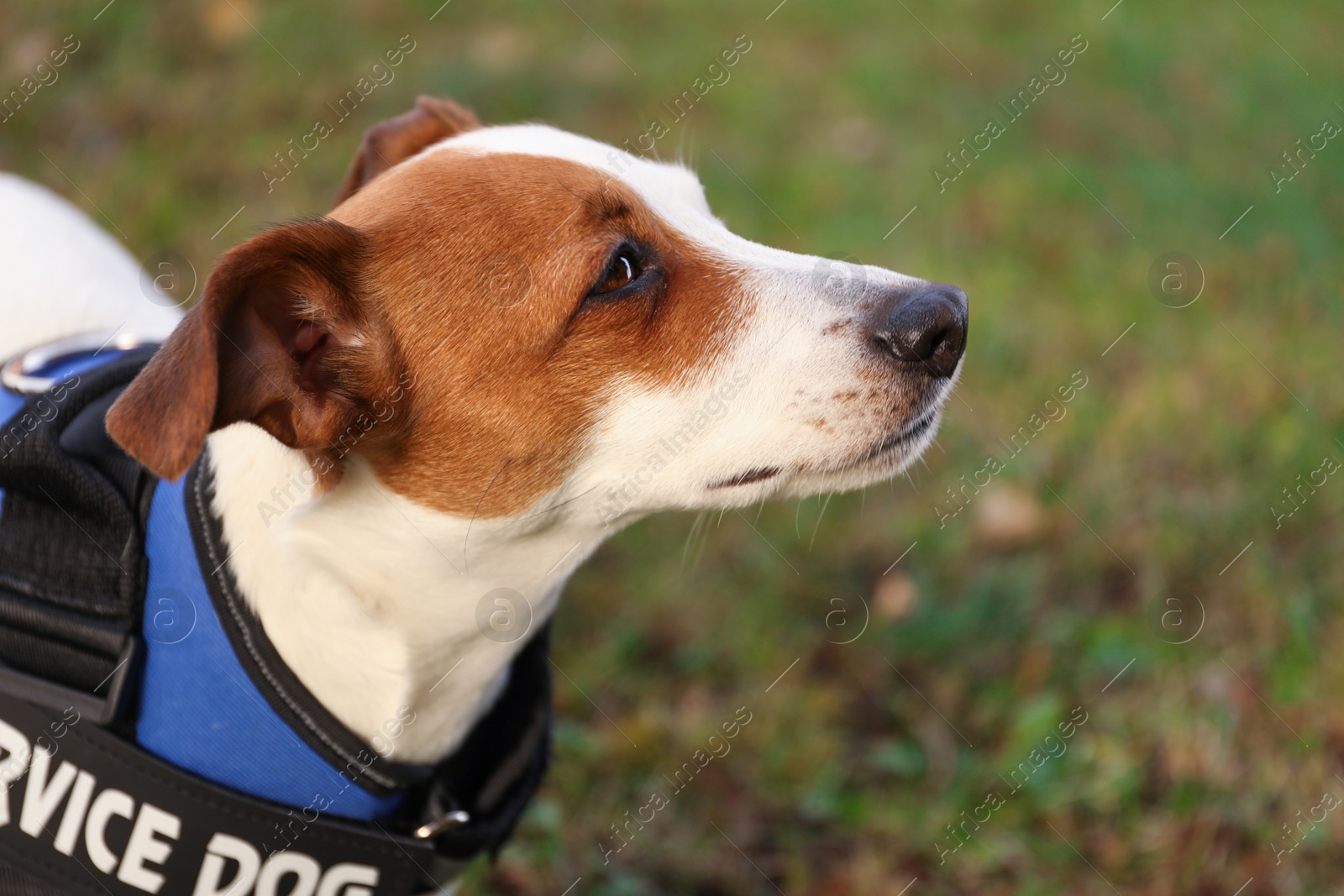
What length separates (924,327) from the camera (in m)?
1.76

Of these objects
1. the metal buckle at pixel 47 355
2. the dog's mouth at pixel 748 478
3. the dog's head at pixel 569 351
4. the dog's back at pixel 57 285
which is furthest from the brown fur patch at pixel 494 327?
the dog's back at pixel 57 285

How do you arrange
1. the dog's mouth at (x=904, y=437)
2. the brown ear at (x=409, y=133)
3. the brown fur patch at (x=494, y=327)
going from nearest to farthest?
the brown fur patch at (x=494, y=327)
the dog's mouth at (x=904, y=437)
the brown ear at (x=409, y=133)

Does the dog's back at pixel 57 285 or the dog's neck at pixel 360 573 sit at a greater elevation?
the dog's back at pixel 57 285

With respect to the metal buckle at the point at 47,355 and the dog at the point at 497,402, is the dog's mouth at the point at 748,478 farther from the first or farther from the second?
the metal buckle at the point at 47,355

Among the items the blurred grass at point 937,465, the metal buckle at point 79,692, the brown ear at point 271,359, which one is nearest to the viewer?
the brown ear at point 271,359

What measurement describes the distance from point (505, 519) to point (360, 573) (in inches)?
9.3

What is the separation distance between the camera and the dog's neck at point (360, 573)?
1666 millimetres

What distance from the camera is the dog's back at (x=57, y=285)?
2.22 metres

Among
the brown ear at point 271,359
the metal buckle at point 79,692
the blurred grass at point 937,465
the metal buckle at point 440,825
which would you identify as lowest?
the blurred grass at point 937,465

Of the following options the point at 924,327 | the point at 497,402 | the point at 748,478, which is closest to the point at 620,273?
the point at 497,402

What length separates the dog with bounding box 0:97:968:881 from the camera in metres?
1.67

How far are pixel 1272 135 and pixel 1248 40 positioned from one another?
1.67m

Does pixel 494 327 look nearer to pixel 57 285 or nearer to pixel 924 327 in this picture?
pixel 924 327

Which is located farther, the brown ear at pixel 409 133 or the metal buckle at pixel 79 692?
the brown ear at pixel 409 133
